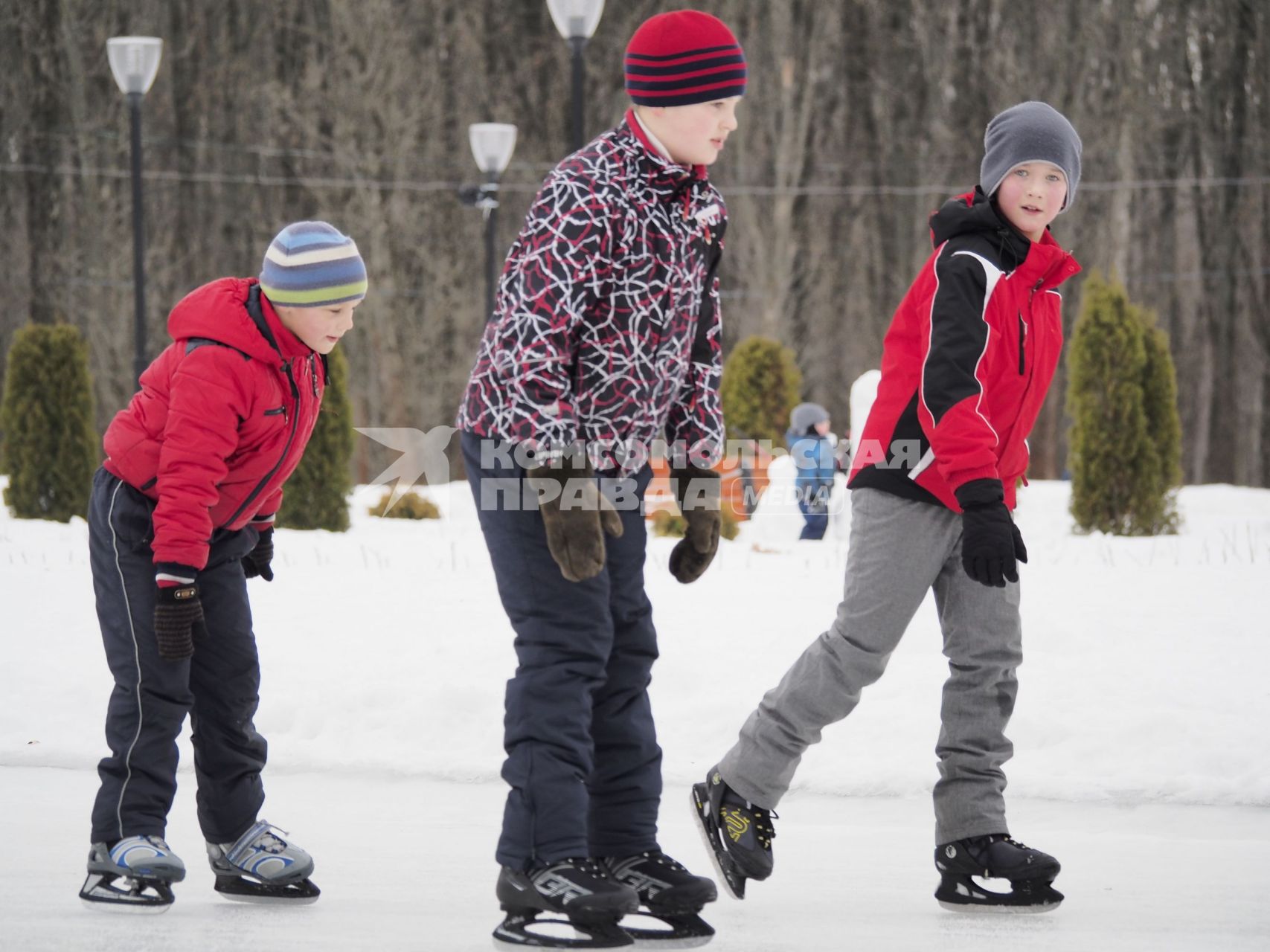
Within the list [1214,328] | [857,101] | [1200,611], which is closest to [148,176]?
[857,101]

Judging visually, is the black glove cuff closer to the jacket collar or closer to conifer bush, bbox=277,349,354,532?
the jacket collar

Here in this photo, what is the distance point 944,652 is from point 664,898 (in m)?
0.75

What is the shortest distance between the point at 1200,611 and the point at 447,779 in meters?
3.16

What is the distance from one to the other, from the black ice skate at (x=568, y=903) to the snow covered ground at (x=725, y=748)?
0.12 meters

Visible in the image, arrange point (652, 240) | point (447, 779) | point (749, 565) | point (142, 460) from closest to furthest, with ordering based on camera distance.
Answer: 1. point (652, 240)
2. point (142, 460)
3. point (447, 779)
4. point (749, 565)

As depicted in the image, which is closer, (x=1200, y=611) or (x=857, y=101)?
(x=1200, y=611)

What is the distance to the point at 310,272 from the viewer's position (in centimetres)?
290

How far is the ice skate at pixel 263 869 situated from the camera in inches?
116

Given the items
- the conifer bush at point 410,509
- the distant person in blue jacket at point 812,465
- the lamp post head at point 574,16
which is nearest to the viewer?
the lamp post head at point 574,16

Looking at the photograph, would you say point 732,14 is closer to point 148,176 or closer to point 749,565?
point 148,176

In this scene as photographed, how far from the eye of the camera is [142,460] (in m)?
2.91

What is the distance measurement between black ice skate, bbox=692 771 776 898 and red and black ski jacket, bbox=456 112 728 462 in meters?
0.77

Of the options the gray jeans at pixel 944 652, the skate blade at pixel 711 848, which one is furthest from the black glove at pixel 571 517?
the skate blade at pixel 711 848

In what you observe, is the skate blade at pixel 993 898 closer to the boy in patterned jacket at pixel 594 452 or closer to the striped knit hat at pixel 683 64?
the boy in patterned jacket at pixel 594 452
